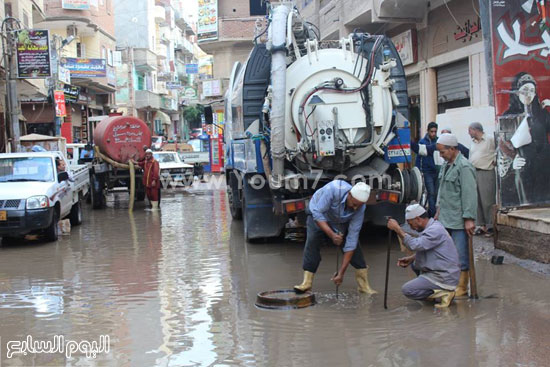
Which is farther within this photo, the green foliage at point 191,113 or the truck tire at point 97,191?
the green foliage at point 191,113

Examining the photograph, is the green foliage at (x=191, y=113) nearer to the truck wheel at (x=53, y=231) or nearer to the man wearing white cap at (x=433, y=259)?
the truck wheel at (x=53, y=231)

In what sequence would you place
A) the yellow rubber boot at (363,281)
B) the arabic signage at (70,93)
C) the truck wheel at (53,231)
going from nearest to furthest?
the yellow rubber boot at (363,281)
the truck wheel at (53,231)
the arabic signage at (70,93)

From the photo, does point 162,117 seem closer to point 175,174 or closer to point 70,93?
point 70,93

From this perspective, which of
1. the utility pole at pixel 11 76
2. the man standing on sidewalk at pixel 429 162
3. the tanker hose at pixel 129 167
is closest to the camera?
the man standing on sidewalk at pixel 429 162

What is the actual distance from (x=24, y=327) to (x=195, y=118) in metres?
85.4

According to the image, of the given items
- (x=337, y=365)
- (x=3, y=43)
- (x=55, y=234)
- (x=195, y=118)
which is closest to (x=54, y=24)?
(x=3, y=43)

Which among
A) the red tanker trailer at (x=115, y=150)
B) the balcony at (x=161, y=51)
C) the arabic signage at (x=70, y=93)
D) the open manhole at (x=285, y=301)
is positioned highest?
the balcony at (x=161, y=51)

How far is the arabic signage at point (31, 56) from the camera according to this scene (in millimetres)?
21891

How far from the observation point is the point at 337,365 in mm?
5066

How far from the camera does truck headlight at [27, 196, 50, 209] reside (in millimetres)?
11660

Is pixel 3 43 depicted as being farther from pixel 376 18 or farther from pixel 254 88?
pixel 254 88

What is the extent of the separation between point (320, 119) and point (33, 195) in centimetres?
539

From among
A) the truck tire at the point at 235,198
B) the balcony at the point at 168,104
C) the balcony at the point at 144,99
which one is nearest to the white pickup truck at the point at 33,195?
the truck tire at the point at 235,198

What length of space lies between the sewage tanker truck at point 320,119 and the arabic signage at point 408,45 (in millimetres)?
7558
